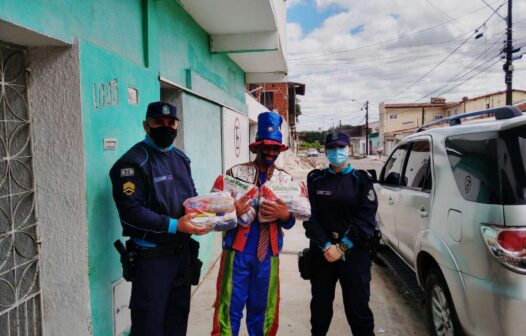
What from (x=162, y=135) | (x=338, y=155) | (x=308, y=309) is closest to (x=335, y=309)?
(x=308, y=309)

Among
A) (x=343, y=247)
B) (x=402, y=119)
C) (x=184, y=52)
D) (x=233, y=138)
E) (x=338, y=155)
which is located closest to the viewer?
(x=343, y=247)

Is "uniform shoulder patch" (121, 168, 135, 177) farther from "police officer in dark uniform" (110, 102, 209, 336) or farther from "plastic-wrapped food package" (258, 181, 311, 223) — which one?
"plastic-wrapped food package" (258, 181, 311, 223)

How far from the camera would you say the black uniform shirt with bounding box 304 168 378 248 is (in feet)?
9.01

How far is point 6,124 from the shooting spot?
2.11 m

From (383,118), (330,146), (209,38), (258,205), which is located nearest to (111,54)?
(258,205)

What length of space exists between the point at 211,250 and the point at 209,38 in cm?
310

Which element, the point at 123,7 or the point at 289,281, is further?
the point at 289,281

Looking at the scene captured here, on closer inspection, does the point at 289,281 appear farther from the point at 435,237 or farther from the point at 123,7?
the point at 123,7

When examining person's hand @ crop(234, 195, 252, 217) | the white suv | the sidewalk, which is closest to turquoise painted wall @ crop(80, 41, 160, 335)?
person's hand @ crop(234, 195, 252, 217)

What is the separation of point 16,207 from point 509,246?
2.80 metres

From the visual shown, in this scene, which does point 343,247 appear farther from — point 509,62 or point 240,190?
point 509,62

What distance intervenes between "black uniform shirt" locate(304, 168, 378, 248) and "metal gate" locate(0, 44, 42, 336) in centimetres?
190

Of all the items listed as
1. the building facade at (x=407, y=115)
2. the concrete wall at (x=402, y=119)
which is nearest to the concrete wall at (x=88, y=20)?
the building facade at (x=407, y=115)

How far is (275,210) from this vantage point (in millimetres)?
2459
